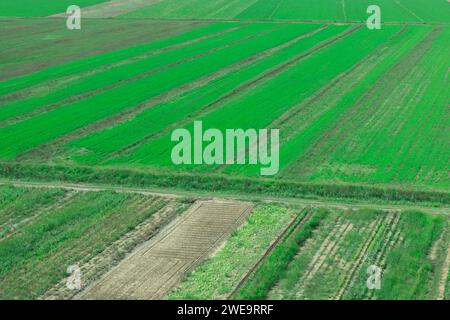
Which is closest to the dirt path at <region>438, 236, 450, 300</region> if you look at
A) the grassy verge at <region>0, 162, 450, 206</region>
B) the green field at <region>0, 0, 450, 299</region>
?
the green field at <region>0, 0, 450, 299</region>

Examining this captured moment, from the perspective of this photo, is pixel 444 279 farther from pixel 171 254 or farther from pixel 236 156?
pixel 236 156

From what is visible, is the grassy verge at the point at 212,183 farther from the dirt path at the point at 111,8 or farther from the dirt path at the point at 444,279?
the dirt path at the point at 111,8

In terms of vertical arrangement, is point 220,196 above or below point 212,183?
below

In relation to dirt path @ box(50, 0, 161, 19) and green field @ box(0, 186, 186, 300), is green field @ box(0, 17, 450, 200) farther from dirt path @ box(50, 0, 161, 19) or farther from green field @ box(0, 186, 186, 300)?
dirt path @ box(50, 0, 161, 19)

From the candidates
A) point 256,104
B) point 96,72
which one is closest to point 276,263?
point 256,104

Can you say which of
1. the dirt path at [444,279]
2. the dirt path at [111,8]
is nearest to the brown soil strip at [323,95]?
the dirt path at [444,279]

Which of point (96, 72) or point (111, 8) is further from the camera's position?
point (111, 8)
